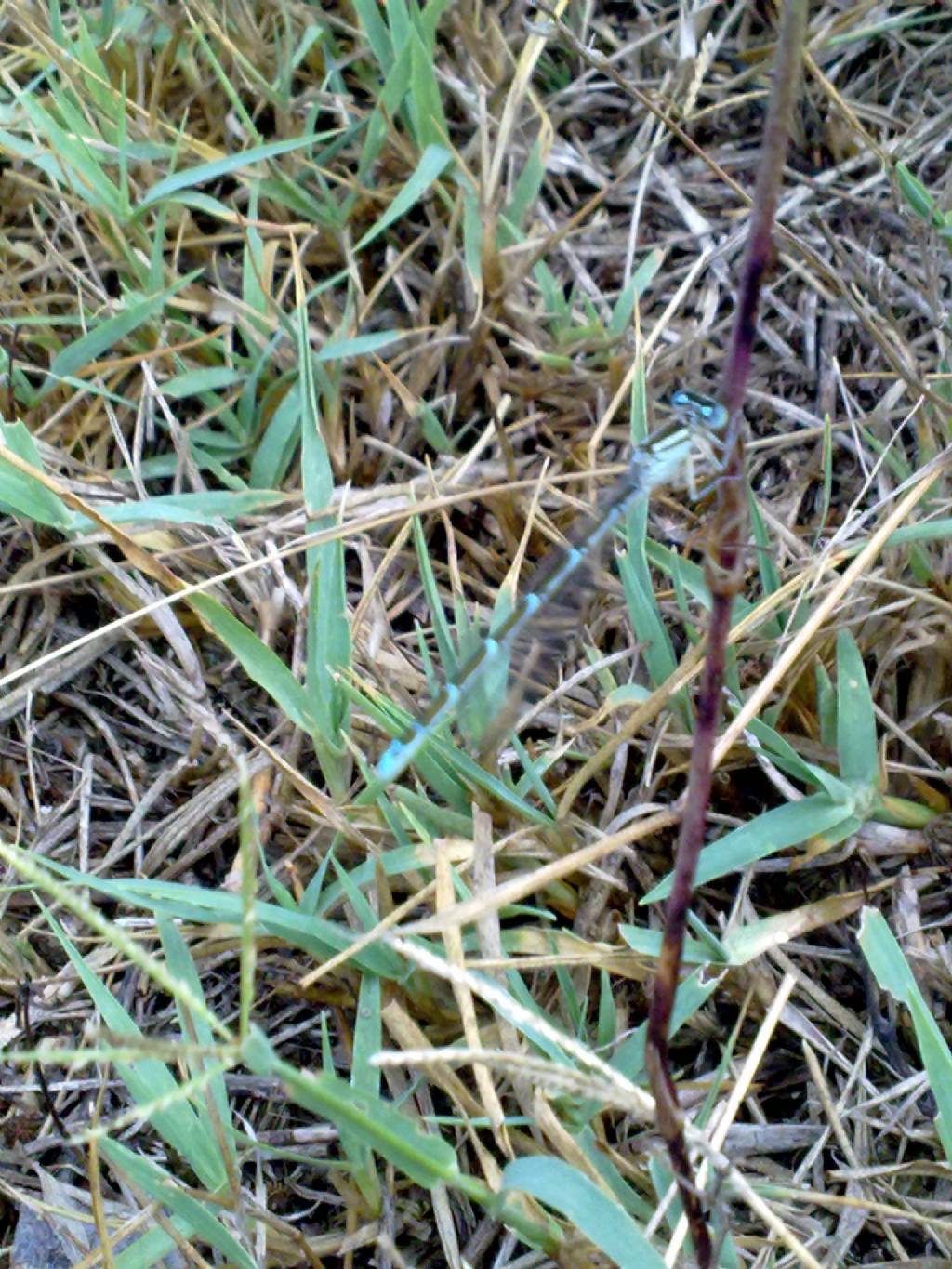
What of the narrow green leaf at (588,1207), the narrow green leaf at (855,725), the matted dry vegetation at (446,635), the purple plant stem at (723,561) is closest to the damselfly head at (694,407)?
the matted dry vegetation at (446,635)

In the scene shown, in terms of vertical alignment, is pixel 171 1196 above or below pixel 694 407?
below

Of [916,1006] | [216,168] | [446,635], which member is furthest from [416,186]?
[916,1006]

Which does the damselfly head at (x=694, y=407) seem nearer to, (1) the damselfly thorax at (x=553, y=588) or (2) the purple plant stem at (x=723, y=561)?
(1) the damselfly thorax at (x=553, y=588)

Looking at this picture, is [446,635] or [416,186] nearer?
[446,635]

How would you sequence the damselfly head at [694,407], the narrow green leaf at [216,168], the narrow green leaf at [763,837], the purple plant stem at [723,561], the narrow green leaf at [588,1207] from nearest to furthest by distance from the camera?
the purple plant stem at [723,561] → the narrow green leaf at [588,1207] → the damselfly head at [694,407] → the narrow green leaf at [763,837] → the narrow green leaf at [216,168]

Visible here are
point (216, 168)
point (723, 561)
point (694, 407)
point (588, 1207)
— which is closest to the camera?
point (723, 561)

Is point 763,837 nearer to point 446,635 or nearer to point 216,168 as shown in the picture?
point 446,635

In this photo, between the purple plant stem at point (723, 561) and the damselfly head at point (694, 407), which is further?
the damselfly head at point (694, 407)

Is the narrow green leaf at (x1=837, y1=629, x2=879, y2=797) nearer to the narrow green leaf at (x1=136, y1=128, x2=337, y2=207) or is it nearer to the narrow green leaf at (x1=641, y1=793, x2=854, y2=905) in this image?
the narrow green leaf at (x1=641, y1=793, x2=854, y2=905)
